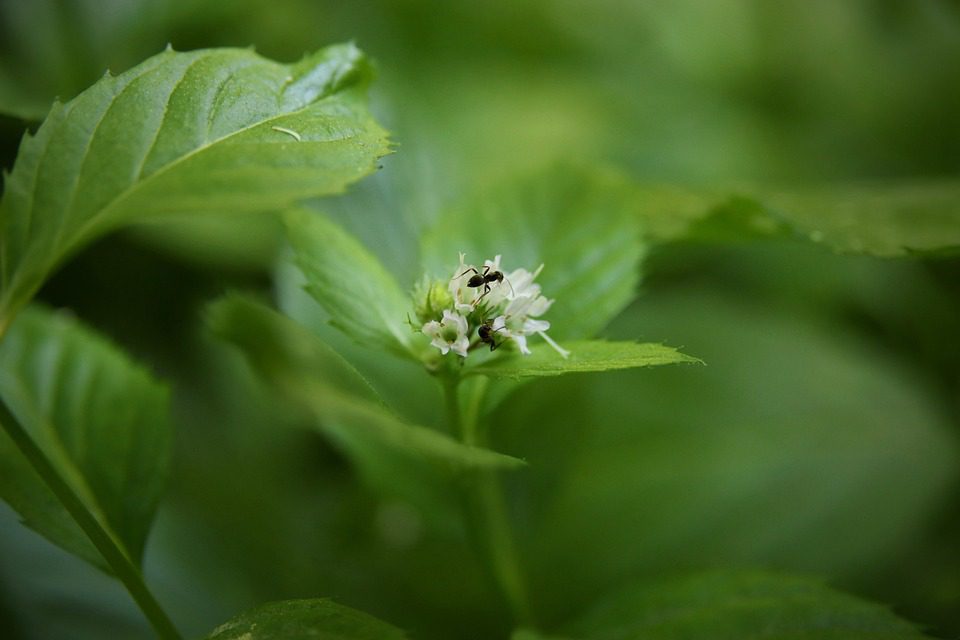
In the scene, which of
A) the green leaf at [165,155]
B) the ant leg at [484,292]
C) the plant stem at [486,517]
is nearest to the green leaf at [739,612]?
the plant stem at [486,517]

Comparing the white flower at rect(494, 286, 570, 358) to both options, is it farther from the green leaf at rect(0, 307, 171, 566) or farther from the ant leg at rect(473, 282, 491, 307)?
the green leaf at rect(0, 307, 171, 566)

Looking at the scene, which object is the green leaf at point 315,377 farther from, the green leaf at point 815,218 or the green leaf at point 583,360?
the green leaf at point 815,218

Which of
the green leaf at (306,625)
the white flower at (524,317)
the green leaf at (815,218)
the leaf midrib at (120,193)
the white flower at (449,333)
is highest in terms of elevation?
the green leaf at (815,218)

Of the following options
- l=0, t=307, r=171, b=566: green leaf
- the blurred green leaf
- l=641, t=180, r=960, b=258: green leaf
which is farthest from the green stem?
l=641, t=180, r=960, b=258: green leaf

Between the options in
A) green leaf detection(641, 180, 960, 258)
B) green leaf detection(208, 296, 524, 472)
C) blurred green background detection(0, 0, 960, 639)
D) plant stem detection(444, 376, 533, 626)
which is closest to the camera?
green leaf detection(208, 296, 524, 472)

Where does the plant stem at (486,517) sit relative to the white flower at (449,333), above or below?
below
